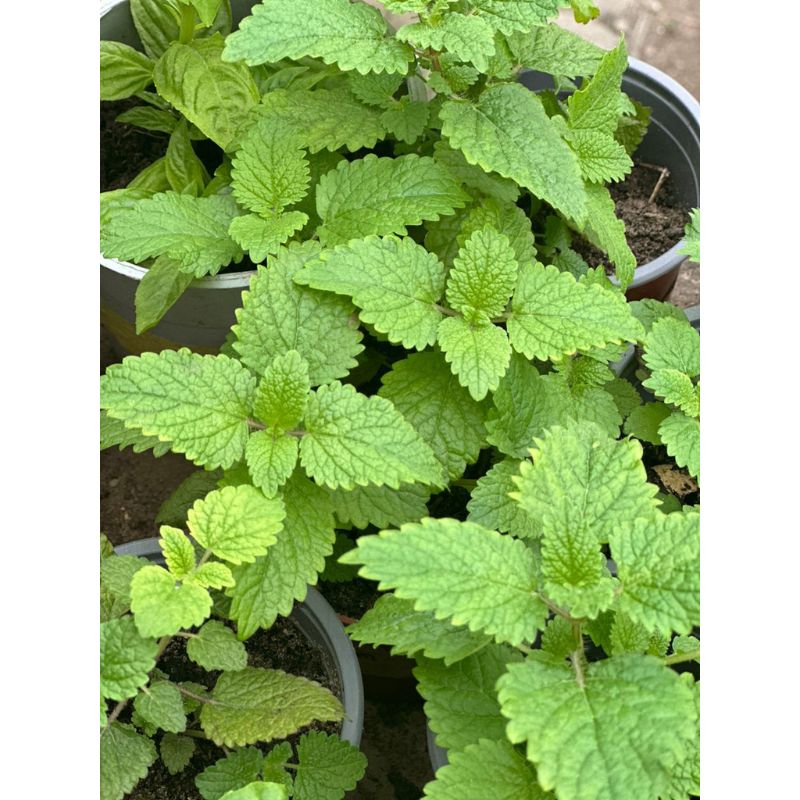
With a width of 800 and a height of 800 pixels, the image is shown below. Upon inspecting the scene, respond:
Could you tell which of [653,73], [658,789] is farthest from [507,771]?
[653,73]

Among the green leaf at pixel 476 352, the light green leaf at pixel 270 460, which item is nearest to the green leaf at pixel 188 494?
the light green leaf at pixel 270 460

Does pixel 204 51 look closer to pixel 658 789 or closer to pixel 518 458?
pixel 518 458

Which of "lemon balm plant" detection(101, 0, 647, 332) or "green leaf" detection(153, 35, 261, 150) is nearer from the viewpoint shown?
"lemon balm plant" detection(101, 0, 647, 332)

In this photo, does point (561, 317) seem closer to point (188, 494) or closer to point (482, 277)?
point (482, 277)

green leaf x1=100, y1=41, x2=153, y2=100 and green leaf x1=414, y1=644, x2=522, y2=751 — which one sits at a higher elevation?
green leaf x1=100, y1=41, x2=153, y2=100

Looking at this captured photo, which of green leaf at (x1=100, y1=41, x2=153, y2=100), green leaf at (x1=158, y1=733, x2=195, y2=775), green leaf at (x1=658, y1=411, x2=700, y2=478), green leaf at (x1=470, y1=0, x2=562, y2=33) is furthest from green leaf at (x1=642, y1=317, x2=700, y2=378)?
green leaf at (x1=100, y1=41, x2=153, y2=100)

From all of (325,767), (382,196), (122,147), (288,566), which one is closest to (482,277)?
(382,196)

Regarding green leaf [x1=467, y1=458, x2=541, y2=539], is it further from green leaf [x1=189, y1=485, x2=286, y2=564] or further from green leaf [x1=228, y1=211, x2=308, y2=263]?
green leaf [x1=228, y1=211, x2=308, y2=263]
